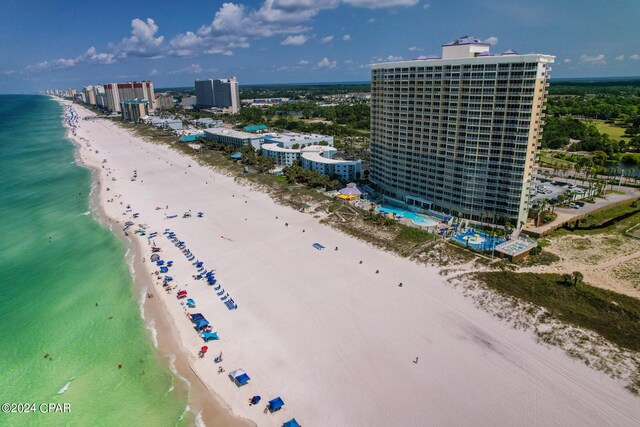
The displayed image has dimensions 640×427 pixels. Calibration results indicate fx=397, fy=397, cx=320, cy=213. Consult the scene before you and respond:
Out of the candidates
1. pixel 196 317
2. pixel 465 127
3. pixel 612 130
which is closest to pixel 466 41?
pixel 465 127

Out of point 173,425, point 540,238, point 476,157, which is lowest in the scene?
point 173,425

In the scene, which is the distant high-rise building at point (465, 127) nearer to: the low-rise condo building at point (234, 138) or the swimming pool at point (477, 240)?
the swimming pool at point (477, 240)

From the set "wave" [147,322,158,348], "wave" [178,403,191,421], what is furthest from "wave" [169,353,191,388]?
"wave" [147,322,158,348]

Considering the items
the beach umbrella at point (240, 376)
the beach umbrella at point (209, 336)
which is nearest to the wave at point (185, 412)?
the beach umbrella at point (240, 376)

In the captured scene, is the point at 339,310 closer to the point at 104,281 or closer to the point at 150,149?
the point at 104,281

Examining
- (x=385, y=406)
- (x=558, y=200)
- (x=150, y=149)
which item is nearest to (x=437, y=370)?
(x=385, y=406)

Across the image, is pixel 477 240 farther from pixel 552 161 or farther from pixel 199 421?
pixel 552 161

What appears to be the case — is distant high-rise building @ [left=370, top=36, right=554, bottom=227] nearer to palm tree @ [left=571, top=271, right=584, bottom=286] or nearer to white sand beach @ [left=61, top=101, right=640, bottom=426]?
palm tree @ [left=571, top=271, right=584, bottom=286]
